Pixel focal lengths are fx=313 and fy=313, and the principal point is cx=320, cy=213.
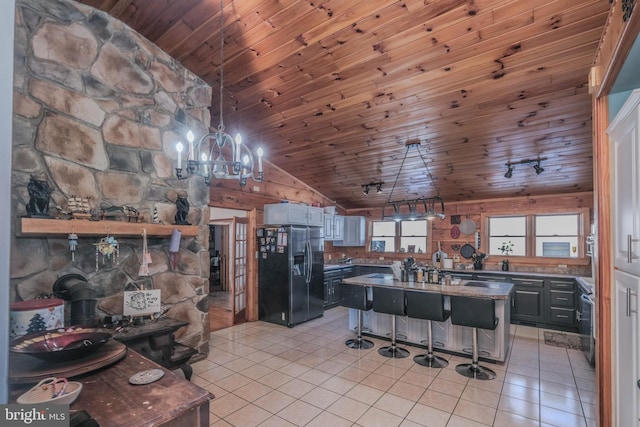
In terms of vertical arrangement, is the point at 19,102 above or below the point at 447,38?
below

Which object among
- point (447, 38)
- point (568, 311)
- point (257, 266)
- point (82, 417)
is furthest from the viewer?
point (257, 266)

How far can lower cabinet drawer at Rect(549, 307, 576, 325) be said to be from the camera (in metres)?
5.03

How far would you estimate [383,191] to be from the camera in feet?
21.9

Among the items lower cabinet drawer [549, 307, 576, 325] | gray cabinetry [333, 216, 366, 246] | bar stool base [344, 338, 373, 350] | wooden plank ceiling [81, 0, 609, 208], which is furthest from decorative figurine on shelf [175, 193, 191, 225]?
lower cabinet drawer [549, 307, 576, 325]

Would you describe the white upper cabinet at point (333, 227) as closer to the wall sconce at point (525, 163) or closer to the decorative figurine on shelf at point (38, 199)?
the wall sconce at point (525, 163)

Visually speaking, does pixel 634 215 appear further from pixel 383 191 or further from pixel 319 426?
pixel 383 191

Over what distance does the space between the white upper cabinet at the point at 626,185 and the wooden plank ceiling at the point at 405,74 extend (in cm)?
152

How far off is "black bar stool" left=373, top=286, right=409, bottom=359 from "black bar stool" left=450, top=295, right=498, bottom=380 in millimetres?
632

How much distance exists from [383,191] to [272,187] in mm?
2355

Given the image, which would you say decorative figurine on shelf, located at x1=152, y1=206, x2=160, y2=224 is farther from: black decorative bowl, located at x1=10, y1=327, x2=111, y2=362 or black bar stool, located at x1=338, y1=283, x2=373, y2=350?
black bar stool, located at x1=338, y1=283, x2=373, y2=350

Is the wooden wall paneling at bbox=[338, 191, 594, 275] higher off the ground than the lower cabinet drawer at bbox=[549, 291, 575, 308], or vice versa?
the wooden wall paneling at bbox=[338, 191, 594, 275]

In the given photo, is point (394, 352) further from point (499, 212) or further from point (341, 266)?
point (499, 212)

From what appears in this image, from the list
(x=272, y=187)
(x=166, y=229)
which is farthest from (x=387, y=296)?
(x=272, y=187)

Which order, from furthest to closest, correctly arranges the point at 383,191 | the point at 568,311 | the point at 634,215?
the point at 383,191 → the point at 568,311 → the point at 634,215
